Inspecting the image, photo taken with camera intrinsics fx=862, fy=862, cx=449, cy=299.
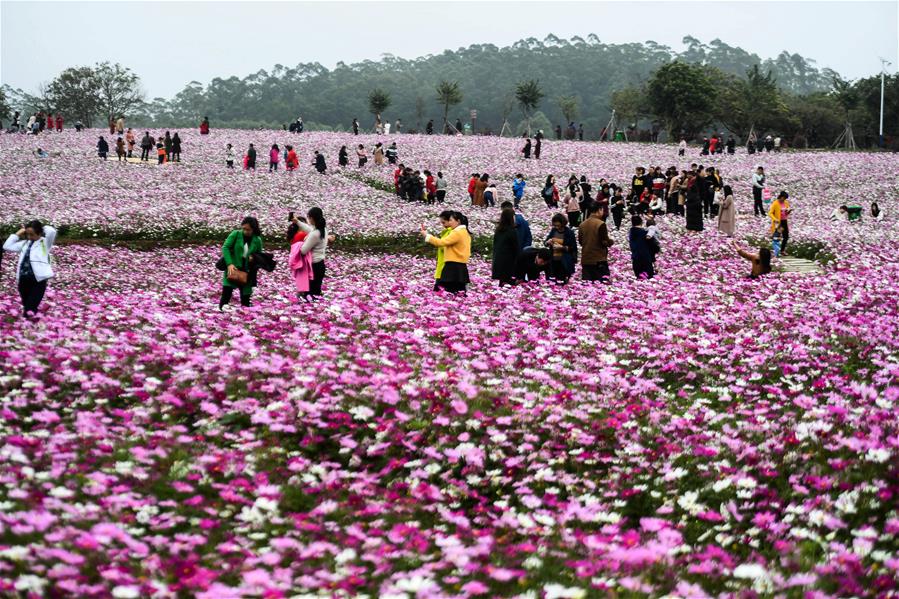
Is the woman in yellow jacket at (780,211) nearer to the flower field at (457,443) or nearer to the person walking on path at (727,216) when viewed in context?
the person walking on path at (727,216)

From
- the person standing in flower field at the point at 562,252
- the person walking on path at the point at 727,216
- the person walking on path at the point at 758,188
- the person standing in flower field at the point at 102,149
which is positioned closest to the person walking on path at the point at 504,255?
the person standing in flower field at the point at 562,252

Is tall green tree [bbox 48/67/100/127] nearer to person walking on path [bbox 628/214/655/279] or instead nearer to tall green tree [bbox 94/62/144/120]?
tall green tree [bbox 94/62/144/120]

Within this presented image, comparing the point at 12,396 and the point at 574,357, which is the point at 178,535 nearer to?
the point at 12,396

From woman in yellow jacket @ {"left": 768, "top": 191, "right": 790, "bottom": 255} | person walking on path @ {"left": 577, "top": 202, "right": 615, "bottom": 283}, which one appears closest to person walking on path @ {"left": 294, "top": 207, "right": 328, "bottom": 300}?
person walking on path @ {"left": 577, "top": 202, "right": 615, "bottom": 283}

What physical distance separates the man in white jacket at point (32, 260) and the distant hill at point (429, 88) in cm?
11789

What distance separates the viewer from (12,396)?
9.41 metres

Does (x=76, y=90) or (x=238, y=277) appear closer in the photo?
(x=238, y=277)

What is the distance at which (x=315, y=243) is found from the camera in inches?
563

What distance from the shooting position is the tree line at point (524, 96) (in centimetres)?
8675

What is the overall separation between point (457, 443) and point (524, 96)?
86.1 m

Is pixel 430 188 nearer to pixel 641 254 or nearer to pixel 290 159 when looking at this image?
pixel 290 159

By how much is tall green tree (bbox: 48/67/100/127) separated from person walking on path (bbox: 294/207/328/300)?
95.4 m

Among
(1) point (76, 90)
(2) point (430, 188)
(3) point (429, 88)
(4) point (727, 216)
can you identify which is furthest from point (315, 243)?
(3) point (429, 88)

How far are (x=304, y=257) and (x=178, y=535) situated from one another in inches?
329
